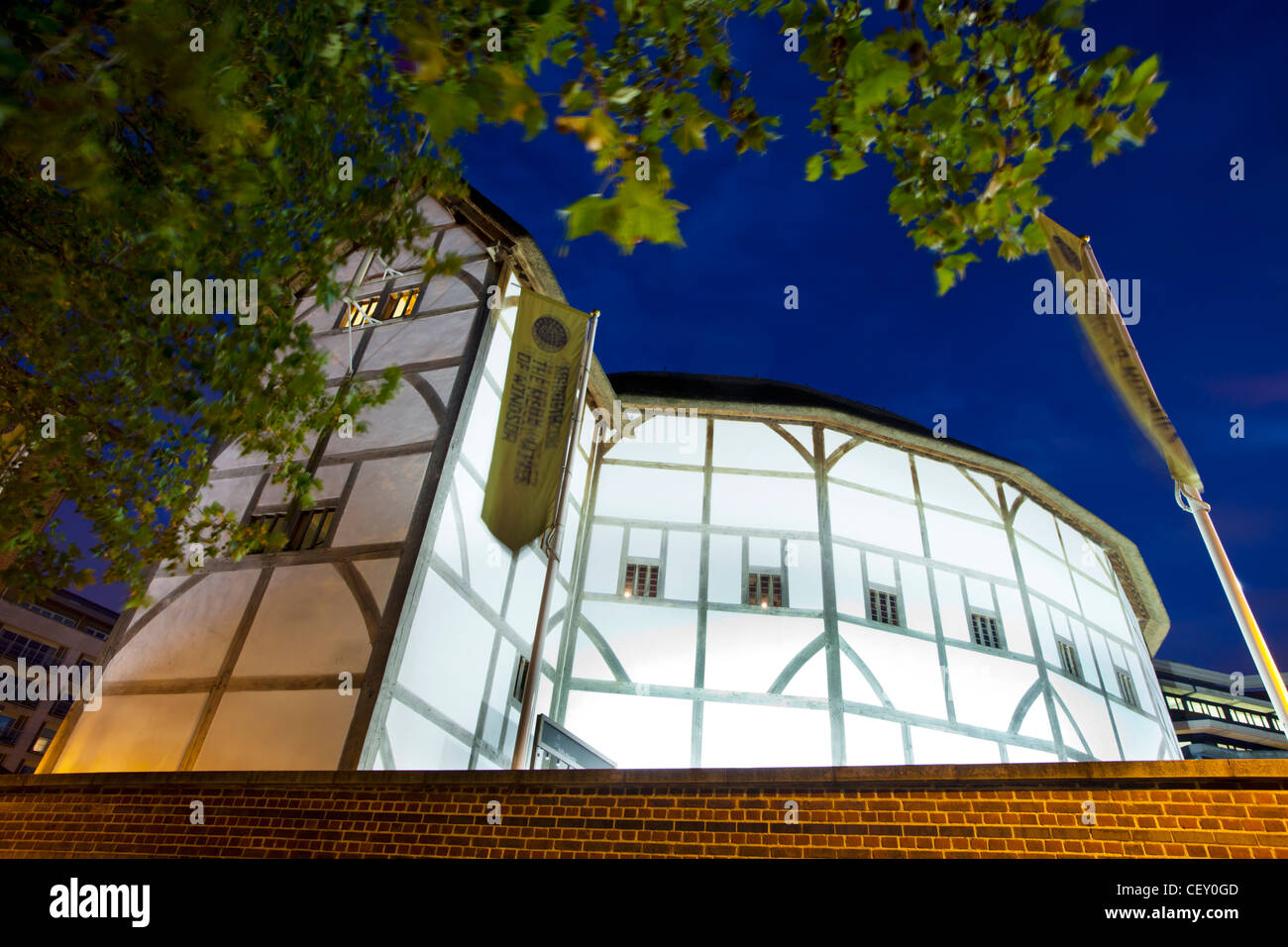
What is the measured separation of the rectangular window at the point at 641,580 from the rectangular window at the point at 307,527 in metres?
5.15

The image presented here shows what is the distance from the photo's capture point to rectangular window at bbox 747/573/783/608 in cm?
1295

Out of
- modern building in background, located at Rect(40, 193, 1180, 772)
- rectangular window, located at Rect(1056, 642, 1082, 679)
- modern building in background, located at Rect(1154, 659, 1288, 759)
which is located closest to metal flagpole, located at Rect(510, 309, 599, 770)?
modern building in background, located at Rect(40, 193, 1180, 772)

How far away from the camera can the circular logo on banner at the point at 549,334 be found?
38.5 ft

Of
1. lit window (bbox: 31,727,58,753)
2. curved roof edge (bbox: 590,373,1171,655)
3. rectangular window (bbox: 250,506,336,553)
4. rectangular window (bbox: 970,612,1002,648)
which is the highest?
lit window (bbox: 31,727,58,753)

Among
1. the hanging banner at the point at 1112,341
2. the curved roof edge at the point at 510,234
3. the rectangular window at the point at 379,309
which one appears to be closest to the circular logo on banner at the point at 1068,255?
the hanging banner at the point at 1112,341

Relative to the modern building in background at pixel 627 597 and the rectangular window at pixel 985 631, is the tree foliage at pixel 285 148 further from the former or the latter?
the rectangular window at pixel 985 631

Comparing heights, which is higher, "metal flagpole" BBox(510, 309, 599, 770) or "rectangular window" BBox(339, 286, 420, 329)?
"rectangular window" BBox(339, 286, 420, 329)

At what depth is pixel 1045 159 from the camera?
350 cm

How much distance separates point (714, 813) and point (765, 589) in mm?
8403

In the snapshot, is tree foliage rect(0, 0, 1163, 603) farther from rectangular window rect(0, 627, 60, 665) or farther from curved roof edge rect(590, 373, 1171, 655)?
rectangular window rect(0, 627, 60, 665)

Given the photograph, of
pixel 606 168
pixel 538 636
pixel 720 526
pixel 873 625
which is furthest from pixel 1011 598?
pixel 606 168

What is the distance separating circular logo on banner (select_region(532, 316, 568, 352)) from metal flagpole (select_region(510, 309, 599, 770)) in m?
0.44
